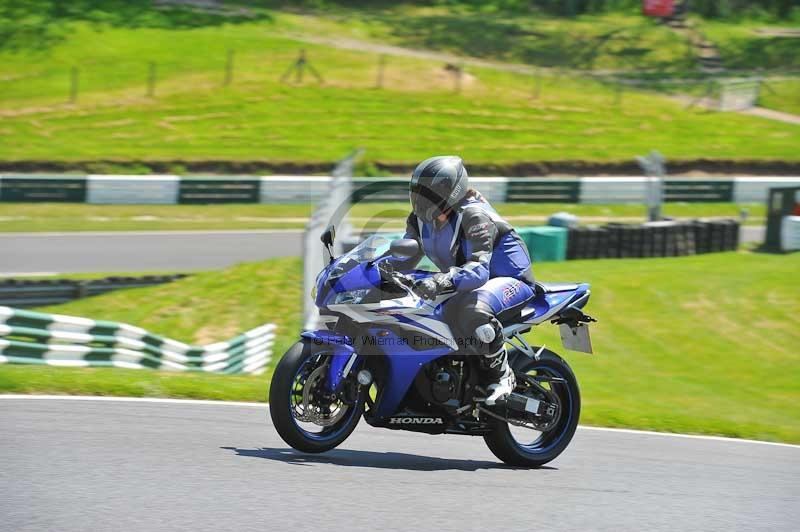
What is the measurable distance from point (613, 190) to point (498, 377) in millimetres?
23748

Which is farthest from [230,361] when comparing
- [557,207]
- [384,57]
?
[384,57]

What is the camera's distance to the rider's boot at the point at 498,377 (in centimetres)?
691

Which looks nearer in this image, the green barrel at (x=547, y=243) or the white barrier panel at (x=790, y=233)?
the green barrel at (x=547, y=243)

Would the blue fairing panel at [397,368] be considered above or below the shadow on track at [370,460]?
above

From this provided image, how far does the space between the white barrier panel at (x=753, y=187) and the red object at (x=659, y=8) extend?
69.1ft

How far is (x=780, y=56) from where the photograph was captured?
47.2 meters

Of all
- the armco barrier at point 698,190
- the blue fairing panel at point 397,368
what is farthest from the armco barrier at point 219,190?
the blue fairing panel at point 397,368

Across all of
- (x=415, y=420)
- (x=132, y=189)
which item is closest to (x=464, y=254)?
(x=415, y=420)

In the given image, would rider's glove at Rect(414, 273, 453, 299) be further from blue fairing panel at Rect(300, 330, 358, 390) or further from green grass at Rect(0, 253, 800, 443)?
green grass at Rect(0, 253, 800, 443)

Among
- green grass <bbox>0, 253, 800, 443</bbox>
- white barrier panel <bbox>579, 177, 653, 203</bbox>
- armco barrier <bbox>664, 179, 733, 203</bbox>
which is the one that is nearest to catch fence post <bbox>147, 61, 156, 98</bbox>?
white barrier panel <bbox>579, 177, 653, 203</bbox>

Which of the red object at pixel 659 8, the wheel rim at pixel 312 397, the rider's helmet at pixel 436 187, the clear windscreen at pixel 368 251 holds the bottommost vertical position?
the wheel rim at pixel 312 397

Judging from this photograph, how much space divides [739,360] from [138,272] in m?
10.6

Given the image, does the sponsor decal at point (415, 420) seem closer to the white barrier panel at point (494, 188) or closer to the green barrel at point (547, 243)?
the green barrel at point (547, 243)

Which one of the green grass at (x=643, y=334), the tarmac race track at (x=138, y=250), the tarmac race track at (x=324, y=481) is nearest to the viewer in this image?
the tarmac race track at (x=324, y=481)
